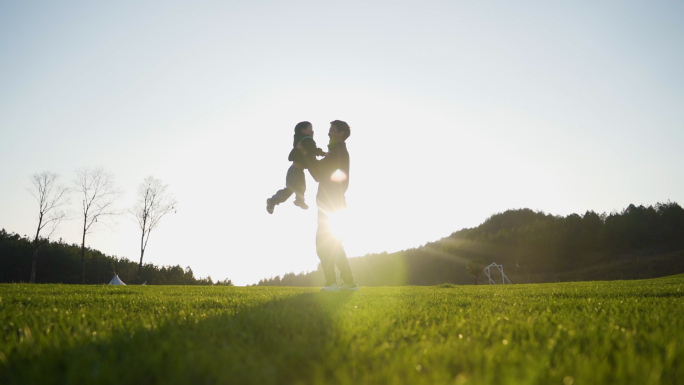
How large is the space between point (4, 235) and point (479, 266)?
65.4 metres

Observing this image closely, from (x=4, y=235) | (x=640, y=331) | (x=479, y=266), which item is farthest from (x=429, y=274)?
(x=640, y=331)

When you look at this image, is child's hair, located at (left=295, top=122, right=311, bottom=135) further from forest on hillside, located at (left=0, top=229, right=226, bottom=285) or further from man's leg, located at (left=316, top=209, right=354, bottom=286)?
forest on hillside, located at (left=0, top=229, right=226, bottom=285)

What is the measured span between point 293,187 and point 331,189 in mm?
642

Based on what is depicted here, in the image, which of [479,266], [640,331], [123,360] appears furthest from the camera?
[479,266]

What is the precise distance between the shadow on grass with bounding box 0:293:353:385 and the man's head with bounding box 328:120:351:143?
496 cm

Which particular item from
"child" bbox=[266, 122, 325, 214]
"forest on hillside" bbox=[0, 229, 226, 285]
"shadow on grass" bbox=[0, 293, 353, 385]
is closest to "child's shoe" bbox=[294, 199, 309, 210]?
"child" bbox=[266, 122, 325, 214]

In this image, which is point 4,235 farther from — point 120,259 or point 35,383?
point 35,383

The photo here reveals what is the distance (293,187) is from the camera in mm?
6418

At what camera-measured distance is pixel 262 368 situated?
118 cm

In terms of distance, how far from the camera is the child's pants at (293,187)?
6374mm

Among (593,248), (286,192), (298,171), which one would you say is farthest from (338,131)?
(593,248)

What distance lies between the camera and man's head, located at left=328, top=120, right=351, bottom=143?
6664 millimetres

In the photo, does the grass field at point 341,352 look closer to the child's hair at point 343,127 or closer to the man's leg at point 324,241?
the man's leg at point 324,241

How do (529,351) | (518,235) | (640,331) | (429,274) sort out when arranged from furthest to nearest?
1. (429,274)
2. (518,235)
3. (640,331)
4. (529,351)
